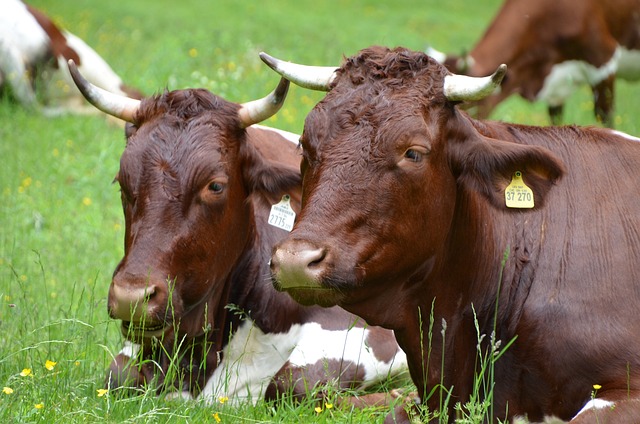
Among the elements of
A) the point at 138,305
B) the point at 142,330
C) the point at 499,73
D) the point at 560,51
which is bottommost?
the point at 142,330

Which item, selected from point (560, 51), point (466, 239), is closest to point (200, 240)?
point (466, 239)

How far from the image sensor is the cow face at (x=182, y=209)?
18.0ft

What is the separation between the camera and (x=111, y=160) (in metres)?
11.9

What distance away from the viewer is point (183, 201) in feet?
18.8

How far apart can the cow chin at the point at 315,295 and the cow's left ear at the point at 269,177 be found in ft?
5.21

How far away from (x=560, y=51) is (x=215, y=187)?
29.3 ft

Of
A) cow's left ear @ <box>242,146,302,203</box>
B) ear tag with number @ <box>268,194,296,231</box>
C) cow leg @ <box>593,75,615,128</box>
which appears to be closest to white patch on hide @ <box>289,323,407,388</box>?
ear tag with number @ <box>268,194,296,231</box>

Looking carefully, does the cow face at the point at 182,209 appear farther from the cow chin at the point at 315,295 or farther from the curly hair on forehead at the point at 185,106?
the cow chin at the point at 315,295

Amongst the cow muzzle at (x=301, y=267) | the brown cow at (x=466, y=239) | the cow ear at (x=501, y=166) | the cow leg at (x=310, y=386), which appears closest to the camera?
the cow muzzle at (x=301, y=267)

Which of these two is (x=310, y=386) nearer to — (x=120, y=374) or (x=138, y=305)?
(x=120, y=374)

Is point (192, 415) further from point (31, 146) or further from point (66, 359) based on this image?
point (31, 146)

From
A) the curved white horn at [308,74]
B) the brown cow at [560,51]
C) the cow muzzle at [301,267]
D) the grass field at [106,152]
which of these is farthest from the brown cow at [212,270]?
the brown cow at [560,51]

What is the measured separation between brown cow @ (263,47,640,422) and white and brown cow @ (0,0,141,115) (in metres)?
9.01

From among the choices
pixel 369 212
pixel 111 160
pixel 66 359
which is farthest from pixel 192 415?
pixel 111 160
